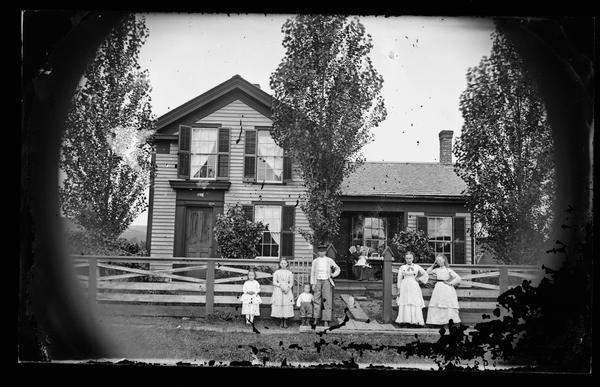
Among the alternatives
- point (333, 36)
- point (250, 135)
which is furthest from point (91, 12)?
point (333, 36)

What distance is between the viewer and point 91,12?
351 centimetres

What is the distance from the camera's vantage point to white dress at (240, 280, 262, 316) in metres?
3.76

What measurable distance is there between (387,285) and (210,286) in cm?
166

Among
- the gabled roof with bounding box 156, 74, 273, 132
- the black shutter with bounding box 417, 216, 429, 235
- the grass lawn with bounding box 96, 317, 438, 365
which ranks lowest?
the grass lawn with bounding box 96, 317, 438, 365

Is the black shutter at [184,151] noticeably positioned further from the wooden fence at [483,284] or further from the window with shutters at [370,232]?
the wooden fence at [483,284]

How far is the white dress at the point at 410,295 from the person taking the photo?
3.73 metres

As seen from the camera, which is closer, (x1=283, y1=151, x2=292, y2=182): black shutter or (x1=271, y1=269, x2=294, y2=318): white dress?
(x1=271, y1=269, x2=294, y2=318): white dress

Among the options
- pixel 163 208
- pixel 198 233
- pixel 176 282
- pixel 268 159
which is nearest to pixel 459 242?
pixel 268 159

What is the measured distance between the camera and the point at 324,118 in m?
3.91

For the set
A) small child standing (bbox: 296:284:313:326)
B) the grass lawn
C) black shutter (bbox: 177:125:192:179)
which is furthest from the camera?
black shutter (bbox: 177:125:192:179)

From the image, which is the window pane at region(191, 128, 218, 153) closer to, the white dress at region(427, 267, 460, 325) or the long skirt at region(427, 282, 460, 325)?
the white dress at region(427, 267, 460, 325)

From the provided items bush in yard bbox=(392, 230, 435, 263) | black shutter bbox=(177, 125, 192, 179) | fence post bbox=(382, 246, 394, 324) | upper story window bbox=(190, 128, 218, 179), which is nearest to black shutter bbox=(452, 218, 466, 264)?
bush in yard bbox=(392, 230, 435, 263)

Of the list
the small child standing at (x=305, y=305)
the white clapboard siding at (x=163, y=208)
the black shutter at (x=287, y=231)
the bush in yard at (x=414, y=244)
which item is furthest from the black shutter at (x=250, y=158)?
the bush in yard at (x=414, y=244)

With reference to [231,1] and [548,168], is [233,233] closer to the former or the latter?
[231,1]
